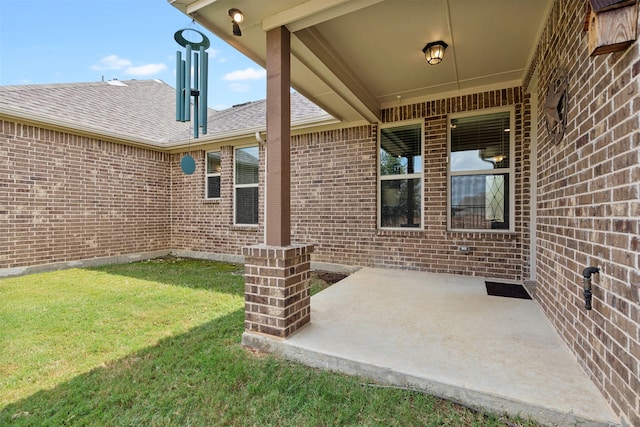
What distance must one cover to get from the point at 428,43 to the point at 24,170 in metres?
7.23

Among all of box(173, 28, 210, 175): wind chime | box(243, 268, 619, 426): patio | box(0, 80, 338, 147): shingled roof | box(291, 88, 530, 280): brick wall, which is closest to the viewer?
box(243, 268, 619, 426): patio

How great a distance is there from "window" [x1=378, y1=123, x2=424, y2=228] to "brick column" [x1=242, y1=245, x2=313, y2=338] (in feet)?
10.1

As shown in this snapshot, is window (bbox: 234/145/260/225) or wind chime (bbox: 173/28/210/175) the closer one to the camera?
wind chime (bbox: 173/28/210/175)

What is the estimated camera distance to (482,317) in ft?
9.48

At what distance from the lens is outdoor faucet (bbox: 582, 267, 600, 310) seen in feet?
5.59

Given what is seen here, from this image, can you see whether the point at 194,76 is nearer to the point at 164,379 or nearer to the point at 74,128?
the point at 164,379

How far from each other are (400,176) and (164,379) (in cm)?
451

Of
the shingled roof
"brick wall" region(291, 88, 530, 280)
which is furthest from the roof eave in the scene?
"brick wall" region(291, 88, 530, 280)

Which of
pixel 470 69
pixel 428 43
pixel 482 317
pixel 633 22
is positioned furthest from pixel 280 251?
pixel 470 69

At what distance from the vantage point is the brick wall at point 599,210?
4.46 feet

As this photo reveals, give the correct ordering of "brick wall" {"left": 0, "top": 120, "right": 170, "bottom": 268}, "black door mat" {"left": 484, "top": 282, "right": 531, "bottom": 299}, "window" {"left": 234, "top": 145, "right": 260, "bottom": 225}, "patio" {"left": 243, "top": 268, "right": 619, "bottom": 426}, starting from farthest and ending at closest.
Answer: "window" {"left": 234, "top": 145, "right": 260, "bottom": 225} < "brick wall" {"left": 0, "top": 120, "right": 170, "bottom": 268} < "black door mat" {"left": 484, "top": 282, "right": 531, "bottom": 299} < "patio" {"left": 243, "top": 268, "right": 619, "bottom": 426}

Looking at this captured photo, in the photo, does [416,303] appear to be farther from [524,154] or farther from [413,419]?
[524,154]

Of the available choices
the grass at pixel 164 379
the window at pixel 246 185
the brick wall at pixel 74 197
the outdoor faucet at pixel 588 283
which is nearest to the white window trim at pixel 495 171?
the outdoor faucet at pixel 588 283

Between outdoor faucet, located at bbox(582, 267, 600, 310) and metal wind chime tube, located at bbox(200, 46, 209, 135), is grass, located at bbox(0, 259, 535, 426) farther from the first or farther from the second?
metal wind chime tube, located at bbox(200, 46, 209, 135)
